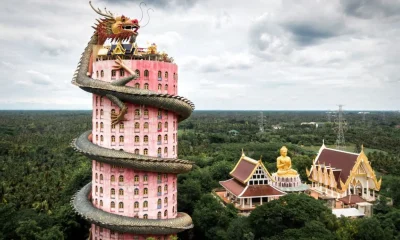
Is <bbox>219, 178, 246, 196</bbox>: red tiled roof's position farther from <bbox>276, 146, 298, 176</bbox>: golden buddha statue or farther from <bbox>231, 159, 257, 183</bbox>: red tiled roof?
<bbox>276, 146, 298, 176</bbox>: golden buddha statue

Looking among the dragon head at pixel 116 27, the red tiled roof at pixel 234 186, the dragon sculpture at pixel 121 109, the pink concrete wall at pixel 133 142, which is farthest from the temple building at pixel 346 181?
the dragon head at pixel 116 27

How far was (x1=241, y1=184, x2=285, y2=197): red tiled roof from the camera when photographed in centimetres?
5122

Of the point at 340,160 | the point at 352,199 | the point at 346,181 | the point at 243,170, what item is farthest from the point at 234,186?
the point at 340,160

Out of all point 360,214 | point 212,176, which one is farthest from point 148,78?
point 212,176

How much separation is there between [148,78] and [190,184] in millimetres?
20916

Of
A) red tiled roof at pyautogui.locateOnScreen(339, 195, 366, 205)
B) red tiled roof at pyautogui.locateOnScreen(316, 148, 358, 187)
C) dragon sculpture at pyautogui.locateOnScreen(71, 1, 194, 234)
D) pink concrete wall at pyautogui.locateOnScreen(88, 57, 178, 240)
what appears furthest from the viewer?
red tiled roof at pyautogui.locateOnScreen(316, 148, 358, 187)

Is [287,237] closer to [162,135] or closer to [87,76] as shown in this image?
[162,135]

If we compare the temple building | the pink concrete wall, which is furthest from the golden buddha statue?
the pink concrete wall

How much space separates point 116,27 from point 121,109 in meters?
8.39

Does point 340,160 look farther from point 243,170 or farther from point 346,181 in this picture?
point 243,170

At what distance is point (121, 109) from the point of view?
106 ft

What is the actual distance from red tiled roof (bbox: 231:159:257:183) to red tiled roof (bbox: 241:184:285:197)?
198cm

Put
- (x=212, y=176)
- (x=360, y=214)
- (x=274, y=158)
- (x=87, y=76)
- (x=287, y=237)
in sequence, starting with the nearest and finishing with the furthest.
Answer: (x=287, y=237) → (x=87, y=76) → (x=360, y=214) → (x=212, y=176) → (x=274, y=158)

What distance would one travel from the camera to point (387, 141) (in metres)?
129
